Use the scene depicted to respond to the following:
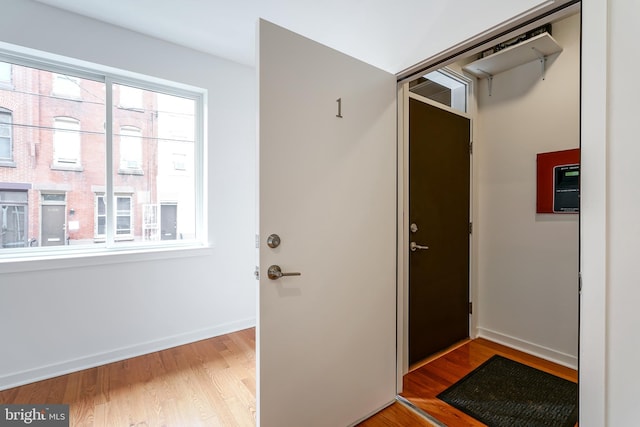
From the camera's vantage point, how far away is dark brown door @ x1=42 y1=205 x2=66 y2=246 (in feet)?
7.18

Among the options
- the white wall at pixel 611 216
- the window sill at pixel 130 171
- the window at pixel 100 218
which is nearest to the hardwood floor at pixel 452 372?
the white wall at pixel 611 216

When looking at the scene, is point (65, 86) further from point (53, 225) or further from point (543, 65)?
point (543, 65)

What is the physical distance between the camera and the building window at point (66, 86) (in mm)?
2223

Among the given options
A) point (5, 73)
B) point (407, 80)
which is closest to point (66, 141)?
point (5, 73)

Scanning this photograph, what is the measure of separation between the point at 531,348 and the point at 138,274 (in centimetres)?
343

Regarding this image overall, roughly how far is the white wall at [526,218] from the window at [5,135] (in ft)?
12.5

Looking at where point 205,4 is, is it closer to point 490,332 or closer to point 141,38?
point 141,38

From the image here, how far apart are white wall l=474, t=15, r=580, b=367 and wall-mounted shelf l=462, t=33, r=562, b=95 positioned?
0.22 feet

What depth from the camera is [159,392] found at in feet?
6.33

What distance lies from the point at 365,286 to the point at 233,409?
3.75 feet

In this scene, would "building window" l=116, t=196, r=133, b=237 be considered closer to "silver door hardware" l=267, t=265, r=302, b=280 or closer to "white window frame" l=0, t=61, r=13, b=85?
"white window frame" l=0, t=61, r=13, b=85

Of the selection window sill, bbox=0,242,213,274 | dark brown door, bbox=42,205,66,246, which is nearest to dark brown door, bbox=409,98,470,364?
window sill, bbox=0,242,213,274

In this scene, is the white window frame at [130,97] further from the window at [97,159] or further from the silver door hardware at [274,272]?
the silver door hardware at [274,272]

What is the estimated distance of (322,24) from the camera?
2.10m
